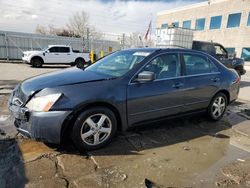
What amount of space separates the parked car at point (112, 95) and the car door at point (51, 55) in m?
13.8

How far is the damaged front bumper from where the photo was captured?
10.3 ft

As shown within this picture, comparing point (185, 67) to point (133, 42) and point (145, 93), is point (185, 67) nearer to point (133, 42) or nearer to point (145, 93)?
point (145, 93)

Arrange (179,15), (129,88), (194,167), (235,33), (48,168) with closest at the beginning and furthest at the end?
(48,168) → (194,167) → (129,88) → (235,33) → (179,15)

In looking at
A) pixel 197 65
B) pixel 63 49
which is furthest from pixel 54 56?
pixel 197 65

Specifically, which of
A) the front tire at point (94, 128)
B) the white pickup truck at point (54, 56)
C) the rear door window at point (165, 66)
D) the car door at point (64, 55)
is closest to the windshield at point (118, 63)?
the rear door window at point (165, 66)

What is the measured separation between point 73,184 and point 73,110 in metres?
0.97

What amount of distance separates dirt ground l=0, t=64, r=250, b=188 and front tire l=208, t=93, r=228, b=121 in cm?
56

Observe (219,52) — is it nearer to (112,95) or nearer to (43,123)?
(112,95)

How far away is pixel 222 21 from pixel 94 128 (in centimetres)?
3311

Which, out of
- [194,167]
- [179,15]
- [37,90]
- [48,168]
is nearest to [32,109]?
[37,90]

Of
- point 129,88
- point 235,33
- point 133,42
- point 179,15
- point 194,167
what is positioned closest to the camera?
point 194,167

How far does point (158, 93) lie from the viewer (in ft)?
13.0

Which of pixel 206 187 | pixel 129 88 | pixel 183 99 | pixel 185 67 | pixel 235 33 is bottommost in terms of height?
pixel 206 187

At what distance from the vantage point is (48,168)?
3061mm
